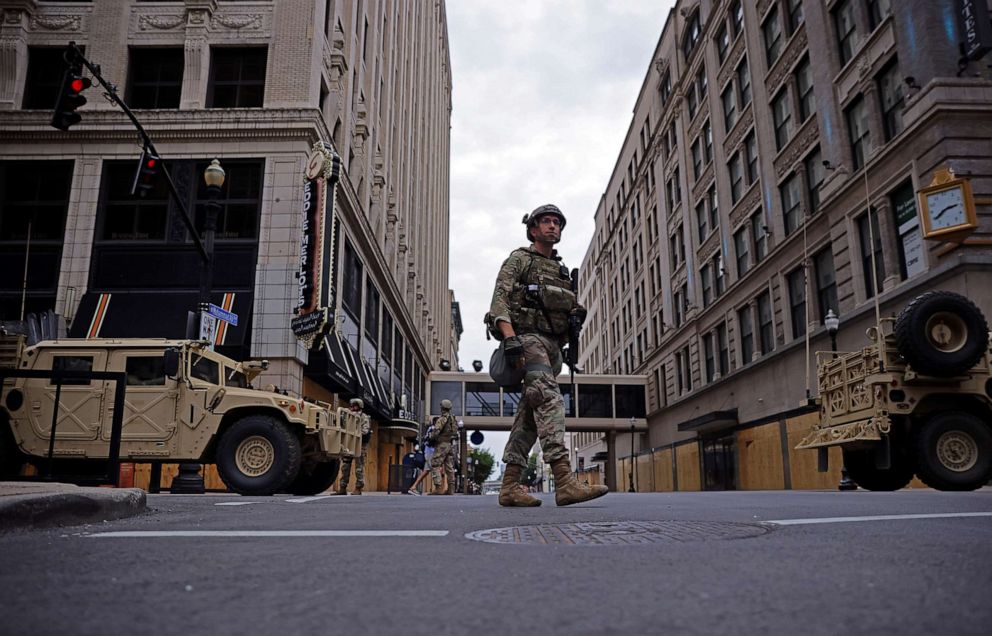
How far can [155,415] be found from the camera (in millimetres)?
10219

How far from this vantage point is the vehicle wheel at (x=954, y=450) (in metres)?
9.62

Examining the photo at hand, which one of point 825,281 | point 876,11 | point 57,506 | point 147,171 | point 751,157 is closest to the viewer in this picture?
point 57,506

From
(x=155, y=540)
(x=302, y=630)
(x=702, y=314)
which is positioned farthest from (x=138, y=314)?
(x=702, y=314)

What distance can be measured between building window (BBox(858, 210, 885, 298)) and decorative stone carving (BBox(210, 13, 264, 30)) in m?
17.0

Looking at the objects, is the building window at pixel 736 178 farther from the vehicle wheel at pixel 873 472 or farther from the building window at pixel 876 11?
the vehicle wheel at pixel 873 472

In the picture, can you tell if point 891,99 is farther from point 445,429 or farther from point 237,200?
point 237,200

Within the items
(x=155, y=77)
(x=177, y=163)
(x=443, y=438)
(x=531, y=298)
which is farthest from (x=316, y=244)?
(x=531, y=298)

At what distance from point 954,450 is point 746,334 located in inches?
799

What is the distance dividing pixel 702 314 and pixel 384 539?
32714mm

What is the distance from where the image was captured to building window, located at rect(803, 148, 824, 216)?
23.2 meters

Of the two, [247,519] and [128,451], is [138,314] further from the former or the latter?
[247,519]

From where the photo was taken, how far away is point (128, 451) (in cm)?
1008

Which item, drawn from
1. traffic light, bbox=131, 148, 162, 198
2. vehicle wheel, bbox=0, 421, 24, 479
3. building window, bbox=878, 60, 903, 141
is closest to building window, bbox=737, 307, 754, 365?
building window, bbox=878, 60, 903, 141

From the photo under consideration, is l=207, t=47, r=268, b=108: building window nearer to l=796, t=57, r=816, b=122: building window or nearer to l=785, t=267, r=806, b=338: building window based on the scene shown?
l=796, t=57, r=816, b=122: building window
